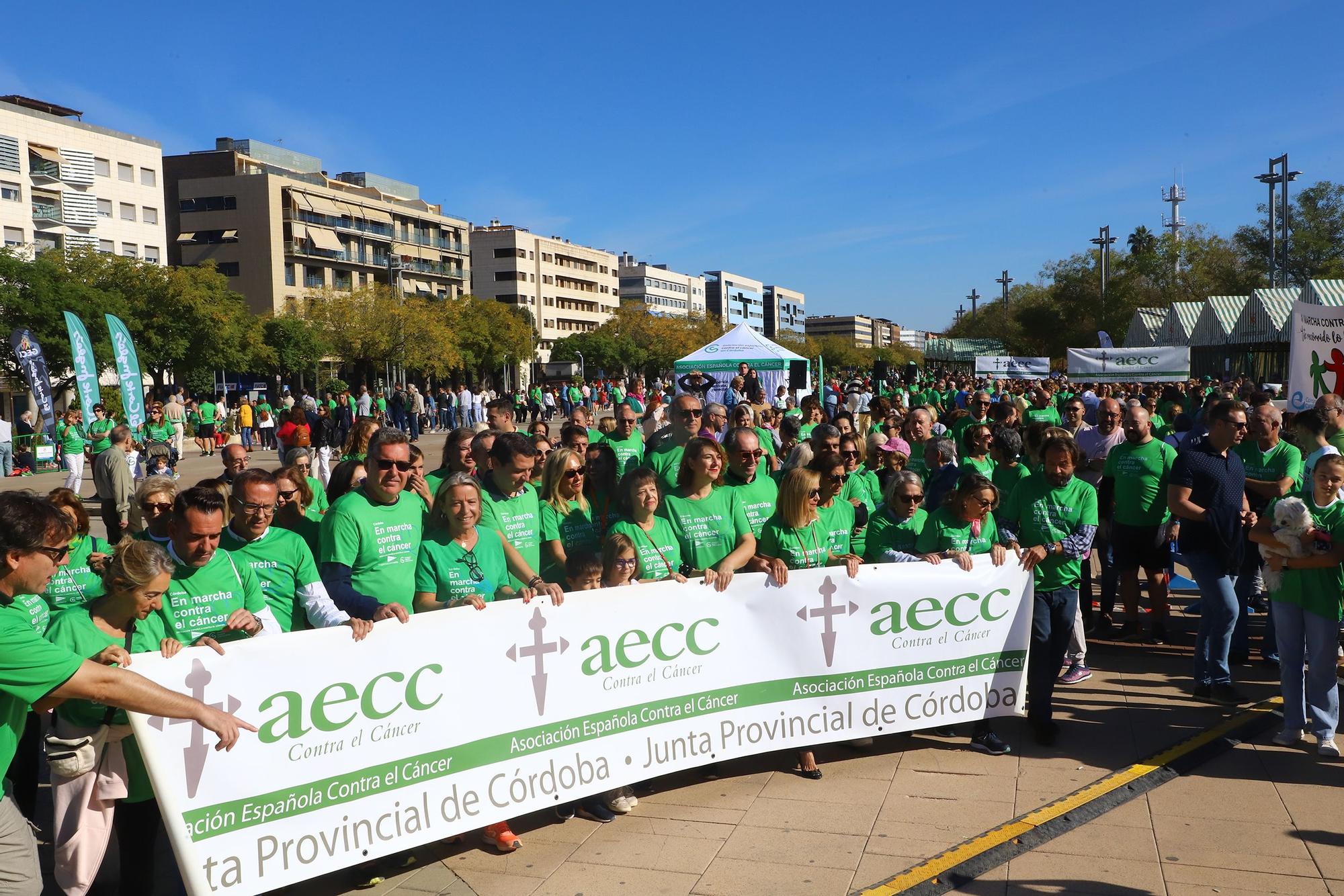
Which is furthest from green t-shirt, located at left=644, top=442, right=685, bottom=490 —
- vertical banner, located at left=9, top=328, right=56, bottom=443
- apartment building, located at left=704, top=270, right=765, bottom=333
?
apartment building, located at left=704, top=270, right=765, bottom=333

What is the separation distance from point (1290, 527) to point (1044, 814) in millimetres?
2077

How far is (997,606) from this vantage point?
227 inches

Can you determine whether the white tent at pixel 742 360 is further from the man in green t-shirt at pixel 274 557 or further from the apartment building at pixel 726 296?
the apartment building at pixel 726 296

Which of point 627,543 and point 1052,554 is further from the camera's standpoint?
point 1052,554

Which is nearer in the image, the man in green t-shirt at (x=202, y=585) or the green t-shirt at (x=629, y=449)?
the man in green t-shirt at (x=202, y=585)

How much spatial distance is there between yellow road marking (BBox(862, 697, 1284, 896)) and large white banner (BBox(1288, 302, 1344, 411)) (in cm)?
521

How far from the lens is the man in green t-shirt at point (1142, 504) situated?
7.54 m

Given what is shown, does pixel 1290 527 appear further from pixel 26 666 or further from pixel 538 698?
pixel 26 666

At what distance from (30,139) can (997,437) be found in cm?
6612

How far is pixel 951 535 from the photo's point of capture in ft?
18.7

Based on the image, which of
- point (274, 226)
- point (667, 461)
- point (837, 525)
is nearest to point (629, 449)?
point (667, 461)

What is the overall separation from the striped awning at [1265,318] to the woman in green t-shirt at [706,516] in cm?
2902

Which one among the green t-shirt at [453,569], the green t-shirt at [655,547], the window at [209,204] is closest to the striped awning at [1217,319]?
the green t-shirt at [655,547]

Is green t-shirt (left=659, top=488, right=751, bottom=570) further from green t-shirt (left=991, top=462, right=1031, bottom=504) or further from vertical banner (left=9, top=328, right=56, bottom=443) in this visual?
vertical banner (left=9, top=328, right=56, bottom=443)
